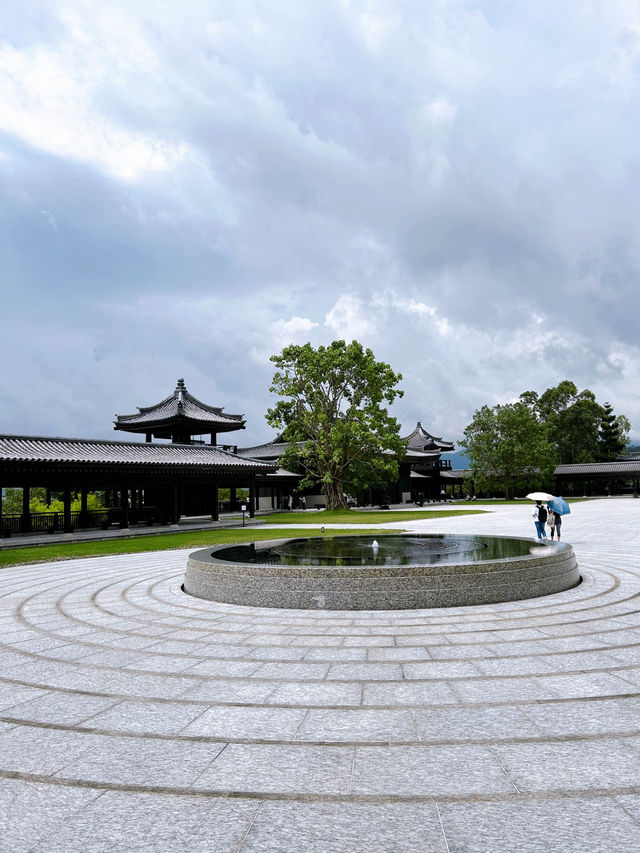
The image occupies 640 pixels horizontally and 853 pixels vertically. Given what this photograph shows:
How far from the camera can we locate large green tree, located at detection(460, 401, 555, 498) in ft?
188

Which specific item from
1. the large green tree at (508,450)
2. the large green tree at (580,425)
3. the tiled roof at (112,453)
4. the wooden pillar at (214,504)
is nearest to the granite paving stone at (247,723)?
the tiled roof at (112,453)

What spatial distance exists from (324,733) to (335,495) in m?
38.6

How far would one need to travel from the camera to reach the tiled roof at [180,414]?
126 ft

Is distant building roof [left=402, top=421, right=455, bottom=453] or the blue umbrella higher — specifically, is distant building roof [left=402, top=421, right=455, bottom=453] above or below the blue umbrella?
above

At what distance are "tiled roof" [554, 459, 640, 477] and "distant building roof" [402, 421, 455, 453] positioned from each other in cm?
1386

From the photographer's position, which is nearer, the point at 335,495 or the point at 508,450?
the point at 335,495

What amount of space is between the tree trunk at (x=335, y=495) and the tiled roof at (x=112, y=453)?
27.6 ft

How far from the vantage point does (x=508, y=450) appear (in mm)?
57406

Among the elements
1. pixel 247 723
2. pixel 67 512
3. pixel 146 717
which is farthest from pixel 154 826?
pixel 67 512

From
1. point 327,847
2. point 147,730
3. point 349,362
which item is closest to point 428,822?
point 327,847

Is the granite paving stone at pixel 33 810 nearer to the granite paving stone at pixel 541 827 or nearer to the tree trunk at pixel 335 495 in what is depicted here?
the granite paving stone at pixel 541 827

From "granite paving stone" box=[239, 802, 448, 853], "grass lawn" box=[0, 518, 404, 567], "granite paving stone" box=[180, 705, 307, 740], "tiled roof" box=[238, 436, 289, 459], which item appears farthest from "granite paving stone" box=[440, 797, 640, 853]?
"tiled roof" box=[238, 436, 289, 459]

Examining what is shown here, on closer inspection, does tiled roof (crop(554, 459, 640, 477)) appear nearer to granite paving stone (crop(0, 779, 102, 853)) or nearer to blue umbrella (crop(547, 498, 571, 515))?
blue umbrella (crop(547, 498, 571, 515))

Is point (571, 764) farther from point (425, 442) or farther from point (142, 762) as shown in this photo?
point (425, 442)
